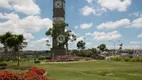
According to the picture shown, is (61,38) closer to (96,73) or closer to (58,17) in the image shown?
(58,17)

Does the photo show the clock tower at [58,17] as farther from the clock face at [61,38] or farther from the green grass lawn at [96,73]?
the green grass lawn at [96,73]

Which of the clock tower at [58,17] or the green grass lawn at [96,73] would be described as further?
the clock tower at [58,17]

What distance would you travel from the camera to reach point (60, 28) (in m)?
82.9

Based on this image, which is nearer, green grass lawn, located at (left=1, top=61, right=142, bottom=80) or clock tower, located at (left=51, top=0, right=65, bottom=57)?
green grass lawn, located at (left=1, top=61, right=142, bottom=80)

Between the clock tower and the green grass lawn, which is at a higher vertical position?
the clock tower

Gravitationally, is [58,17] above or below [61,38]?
above

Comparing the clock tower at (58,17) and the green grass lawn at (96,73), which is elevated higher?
the clock tower at (58,17)

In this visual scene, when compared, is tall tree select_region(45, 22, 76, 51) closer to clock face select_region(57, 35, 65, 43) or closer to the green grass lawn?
clock face select_region(57, 35, 65, 43)

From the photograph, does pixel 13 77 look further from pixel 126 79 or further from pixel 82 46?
pixel 82 46

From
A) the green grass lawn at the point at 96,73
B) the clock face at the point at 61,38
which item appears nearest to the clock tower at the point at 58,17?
the clock face at the point at 61,38

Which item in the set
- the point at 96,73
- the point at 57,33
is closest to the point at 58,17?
the point at 57,33

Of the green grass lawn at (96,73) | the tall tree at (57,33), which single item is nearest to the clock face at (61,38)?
the tall tree at (57,33)

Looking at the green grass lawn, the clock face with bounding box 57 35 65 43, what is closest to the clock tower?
the clock face with bounding box 57 35 65 43

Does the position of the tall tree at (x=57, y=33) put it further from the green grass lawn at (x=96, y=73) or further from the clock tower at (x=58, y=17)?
the green grass lawn at (x=96, y=73)
